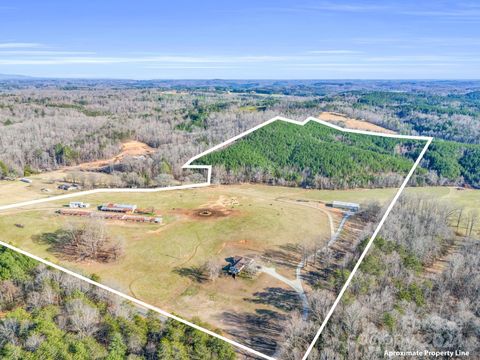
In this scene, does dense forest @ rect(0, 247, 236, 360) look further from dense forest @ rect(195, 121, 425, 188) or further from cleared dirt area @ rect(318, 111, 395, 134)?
cleared dirt area @ rect(318, 111, 395, 134)

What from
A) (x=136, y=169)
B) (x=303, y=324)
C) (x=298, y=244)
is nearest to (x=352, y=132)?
(x=298, y=244)

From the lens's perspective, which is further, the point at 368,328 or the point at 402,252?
the point at 402,252

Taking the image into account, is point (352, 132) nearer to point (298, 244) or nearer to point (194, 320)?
point (298, 244)

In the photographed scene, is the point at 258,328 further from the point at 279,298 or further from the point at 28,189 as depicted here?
the point at 28,189

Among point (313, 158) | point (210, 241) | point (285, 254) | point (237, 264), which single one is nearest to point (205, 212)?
point (210, 241)

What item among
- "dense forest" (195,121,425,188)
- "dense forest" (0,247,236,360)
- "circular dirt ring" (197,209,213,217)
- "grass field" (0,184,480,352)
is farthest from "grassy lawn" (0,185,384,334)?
"dense forest" (0,247,236,360)
